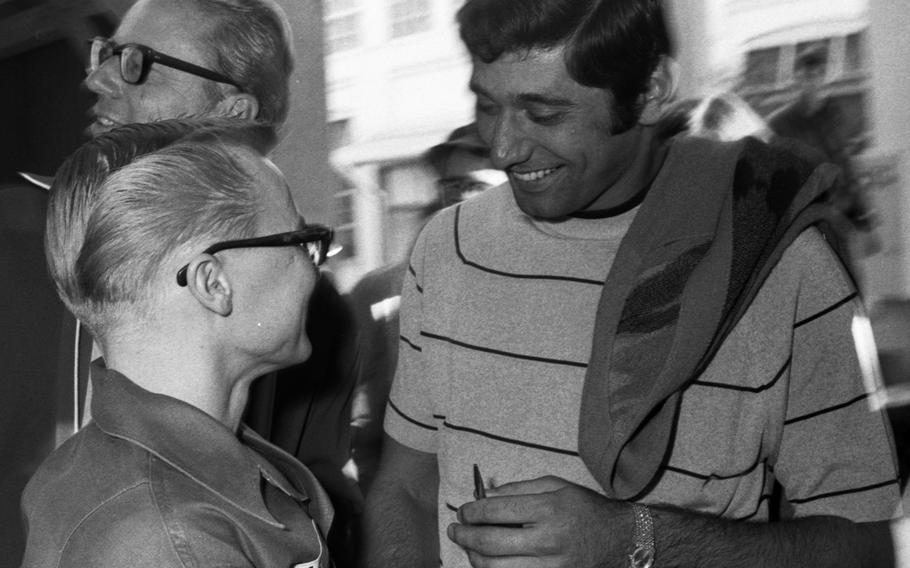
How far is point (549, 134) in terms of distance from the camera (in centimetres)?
161

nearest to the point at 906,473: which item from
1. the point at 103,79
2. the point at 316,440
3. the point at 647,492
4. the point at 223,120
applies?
the point at 647,492

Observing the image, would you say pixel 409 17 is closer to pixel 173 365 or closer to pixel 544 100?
pixel 544 100

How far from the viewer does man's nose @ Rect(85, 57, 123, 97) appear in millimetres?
1918

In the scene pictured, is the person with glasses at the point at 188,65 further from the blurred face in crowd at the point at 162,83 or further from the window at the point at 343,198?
the window at the point at 343,198

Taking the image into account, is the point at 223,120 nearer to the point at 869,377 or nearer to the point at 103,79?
the point at 103,79

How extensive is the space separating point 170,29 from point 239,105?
197 millimetres

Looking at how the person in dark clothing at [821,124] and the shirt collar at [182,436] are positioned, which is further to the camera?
the person in dark clothing at [821,124]

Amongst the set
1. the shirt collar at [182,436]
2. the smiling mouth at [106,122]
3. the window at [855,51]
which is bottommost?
the shirt collar at [182,436]

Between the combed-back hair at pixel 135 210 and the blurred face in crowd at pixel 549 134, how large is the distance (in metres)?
0.46

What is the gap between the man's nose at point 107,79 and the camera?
192 centimetres

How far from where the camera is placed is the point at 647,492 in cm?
155

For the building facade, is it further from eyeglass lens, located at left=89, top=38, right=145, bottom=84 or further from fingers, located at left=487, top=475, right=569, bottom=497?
fingers, located at left=487, top=475, right=569, bottom=497

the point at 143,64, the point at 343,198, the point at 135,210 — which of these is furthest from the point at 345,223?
the point at 135,210

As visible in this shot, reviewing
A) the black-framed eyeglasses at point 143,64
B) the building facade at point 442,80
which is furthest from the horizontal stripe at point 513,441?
the black-framed eyeglasses at point 143,64
